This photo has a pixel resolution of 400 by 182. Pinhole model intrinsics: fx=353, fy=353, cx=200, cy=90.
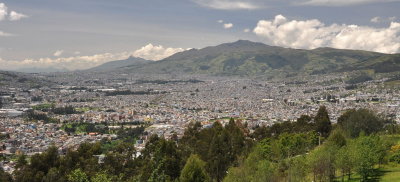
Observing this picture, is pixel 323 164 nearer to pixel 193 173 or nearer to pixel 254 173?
pixel 254 173

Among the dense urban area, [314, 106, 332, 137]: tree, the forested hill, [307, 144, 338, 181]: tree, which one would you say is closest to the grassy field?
the forested hill

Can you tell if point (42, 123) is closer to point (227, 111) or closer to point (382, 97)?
point (227, 111)

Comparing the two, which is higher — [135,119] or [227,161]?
[227,161]

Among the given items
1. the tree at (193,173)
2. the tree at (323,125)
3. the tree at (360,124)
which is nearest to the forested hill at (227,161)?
the tree at (193,173)

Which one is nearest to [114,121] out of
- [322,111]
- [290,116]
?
[290,116]

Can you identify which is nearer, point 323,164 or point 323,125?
point 323,164

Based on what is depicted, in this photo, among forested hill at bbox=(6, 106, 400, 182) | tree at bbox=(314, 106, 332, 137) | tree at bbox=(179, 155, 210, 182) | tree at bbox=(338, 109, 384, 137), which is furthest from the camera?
tree at bbox=(338, 109, 384, 137)

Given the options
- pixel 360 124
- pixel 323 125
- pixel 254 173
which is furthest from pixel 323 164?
pixel 360 124

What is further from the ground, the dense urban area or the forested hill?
the forested hill

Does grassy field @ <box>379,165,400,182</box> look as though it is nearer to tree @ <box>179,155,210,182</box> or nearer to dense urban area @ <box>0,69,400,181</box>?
dense urban area @ <box>0,69,400,181</box>

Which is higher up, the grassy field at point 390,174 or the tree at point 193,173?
the tree at point 193,173

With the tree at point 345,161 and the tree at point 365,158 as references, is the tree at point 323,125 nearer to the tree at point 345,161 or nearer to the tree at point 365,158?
the tree at point 365,158
